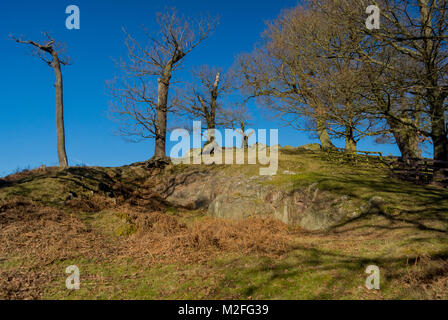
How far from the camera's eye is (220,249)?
9.01 m

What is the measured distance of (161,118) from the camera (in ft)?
76.6

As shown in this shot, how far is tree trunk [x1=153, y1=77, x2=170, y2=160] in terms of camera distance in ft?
76.3

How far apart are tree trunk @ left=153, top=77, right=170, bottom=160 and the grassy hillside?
789cm

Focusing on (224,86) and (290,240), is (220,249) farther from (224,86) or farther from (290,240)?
(224,86)

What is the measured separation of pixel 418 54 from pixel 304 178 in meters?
7.83

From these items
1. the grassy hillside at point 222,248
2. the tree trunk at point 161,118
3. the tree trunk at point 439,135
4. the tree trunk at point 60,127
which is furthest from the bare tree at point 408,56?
the tree trunk at point 60,127

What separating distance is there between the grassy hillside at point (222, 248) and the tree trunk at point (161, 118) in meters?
7.89

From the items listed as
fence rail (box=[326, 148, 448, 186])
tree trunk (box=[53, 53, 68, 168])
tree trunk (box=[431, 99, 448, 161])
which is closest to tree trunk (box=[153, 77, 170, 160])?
tree trunk (box=[53, 53, 68, 168])

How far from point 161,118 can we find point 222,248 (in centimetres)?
1642

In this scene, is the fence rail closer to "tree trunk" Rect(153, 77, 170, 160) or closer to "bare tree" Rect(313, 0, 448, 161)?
"bare tree" Rect(313, 0, 448, 161)

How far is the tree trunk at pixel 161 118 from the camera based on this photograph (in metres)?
23.2

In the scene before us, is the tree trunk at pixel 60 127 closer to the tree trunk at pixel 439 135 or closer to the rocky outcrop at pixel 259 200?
the rocky outcrop at pixel 259 200

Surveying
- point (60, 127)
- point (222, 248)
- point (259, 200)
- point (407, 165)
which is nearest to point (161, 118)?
point (60, 127)
